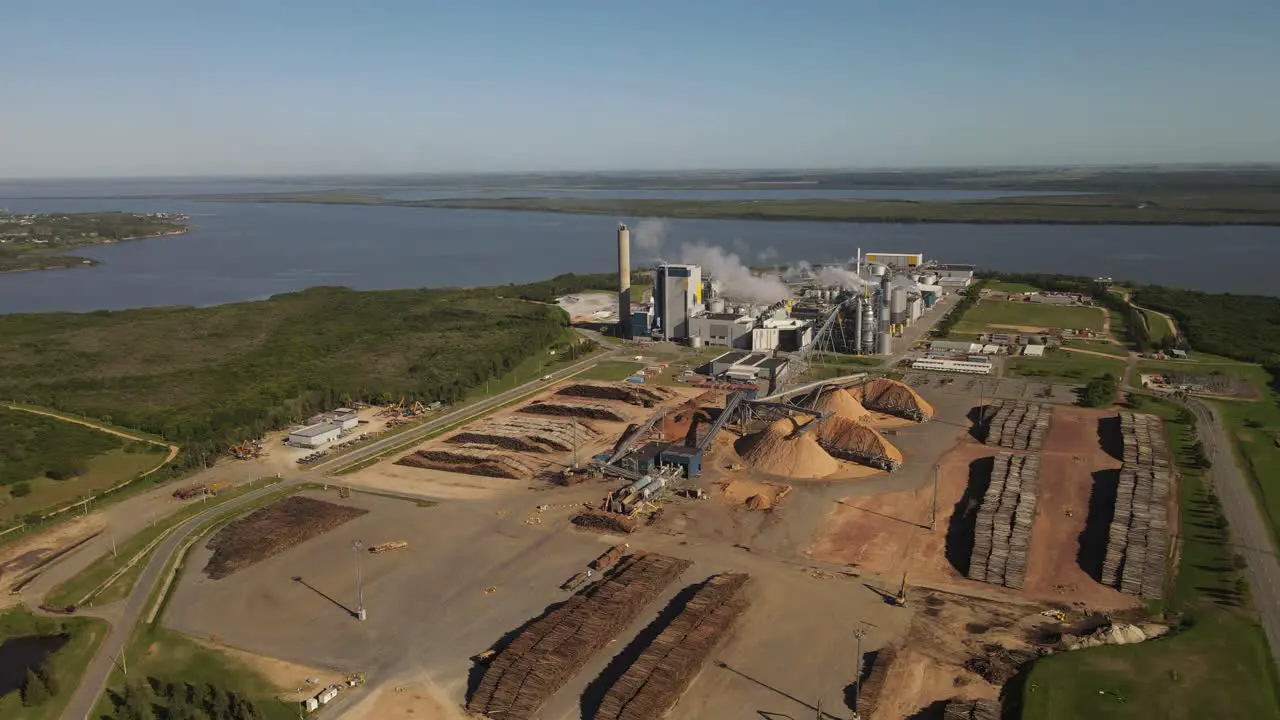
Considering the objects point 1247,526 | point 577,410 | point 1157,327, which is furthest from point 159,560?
point 1157,327

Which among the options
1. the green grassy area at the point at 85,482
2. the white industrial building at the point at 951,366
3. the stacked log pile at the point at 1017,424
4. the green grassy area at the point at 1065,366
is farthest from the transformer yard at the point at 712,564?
the white industrial building at the point at 951,366

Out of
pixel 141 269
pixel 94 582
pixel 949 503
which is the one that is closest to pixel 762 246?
pixel 141 269

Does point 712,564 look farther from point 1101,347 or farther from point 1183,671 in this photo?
point 1101,347

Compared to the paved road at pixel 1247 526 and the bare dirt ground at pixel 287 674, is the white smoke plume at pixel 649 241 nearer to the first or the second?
the paved road at pixel 1247 526

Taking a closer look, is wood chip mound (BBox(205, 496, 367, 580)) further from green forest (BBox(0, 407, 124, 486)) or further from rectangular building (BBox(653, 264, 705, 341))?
rectangular building (BBox(653, 264, 705, 341))

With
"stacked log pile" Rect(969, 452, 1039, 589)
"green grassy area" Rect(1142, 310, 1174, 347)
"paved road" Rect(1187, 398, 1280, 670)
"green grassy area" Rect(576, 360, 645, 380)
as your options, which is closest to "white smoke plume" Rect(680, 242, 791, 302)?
"green grassy area" Rect(576, 360, 645, 380)

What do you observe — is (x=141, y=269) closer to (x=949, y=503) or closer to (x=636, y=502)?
(x=636, y=502)
